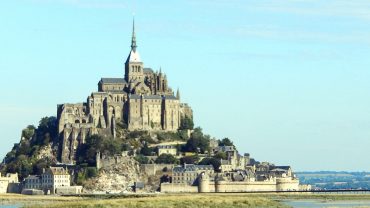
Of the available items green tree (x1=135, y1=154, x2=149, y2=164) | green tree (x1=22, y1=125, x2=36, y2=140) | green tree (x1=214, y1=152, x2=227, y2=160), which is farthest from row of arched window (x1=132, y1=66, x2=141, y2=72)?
green tree (x1=214, y1=152, x2=227, y2=160)

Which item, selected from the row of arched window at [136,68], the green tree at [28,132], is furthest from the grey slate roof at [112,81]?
the green tree at [28,132]

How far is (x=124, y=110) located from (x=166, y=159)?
9.98 meters

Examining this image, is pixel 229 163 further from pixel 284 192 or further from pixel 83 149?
pixel 83 149

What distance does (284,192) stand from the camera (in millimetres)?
127375

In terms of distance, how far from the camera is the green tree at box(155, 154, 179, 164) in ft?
427

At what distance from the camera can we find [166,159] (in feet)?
428

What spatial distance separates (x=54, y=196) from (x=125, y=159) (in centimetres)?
1254

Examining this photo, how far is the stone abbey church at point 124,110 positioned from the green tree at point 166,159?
630 centimetres

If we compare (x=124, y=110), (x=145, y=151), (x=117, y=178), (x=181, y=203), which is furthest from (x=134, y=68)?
(x=181, y=203)

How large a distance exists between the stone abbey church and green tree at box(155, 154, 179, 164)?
6.30 metres

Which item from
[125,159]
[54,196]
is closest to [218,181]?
[125,159]

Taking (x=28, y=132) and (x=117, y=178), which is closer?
(x=117, y=178)

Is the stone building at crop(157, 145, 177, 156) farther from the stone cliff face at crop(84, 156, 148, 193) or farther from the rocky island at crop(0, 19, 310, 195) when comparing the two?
the stone cliff face at crop(84, 156, 148, 193)

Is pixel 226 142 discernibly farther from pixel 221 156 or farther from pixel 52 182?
pixel 52 182
